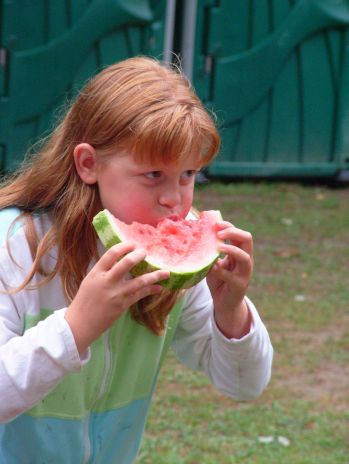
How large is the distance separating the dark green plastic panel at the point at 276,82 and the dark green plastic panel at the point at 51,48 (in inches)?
31.1

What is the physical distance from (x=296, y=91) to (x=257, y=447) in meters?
6.60

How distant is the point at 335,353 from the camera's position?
5930mm

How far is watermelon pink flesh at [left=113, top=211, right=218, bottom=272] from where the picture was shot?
258cm

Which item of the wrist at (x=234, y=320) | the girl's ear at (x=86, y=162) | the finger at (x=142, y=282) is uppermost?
the girl's ear at (x=86, y=162)

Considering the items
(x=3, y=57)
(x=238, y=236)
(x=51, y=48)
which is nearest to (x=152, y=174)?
(x=238, y=236)

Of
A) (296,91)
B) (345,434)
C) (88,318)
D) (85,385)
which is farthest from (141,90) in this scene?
(296,91)

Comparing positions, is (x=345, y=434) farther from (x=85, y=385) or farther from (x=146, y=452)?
(x=85, y=385)

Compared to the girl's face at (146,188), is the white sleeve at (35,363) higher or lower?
lower

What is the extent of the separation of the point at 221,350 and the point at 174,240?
0.45 metres

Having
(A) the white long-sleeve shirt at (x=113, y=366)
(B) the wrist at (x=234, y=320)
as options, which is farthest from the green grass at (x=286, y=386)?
(B) the wrist at (x=234, y=320)

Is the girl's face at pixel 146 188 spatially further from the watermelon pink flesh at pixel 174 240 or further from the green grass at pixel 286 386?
the green grass at pixel 286 386

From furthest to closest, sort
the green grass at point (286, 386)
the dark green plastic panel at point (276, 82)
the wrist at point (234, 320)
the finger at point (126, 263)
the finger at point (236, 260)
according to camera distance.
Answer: the dark green plastic panel at point (276, 82) → the green grass at point (286, 386) → the wrist at point (234, 320) → the finger at point (236, 260) → the finger at point (126, 263)

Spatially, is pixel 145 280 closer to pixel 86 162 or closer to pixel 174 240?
pixel 174 240

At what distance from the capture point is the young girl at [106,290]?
8.24 feet
